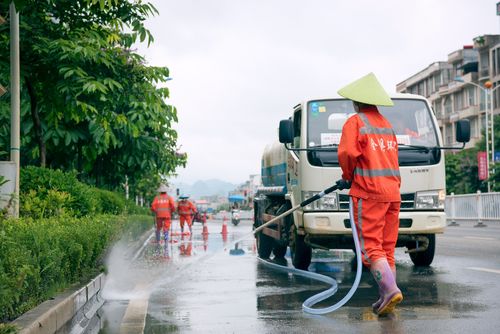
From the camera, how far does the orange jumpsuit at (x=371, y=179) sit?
7.50 metres

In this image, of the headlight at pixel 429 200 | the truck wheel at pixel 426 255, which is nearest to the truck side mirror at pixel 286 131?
the headlight at pixel 429 200

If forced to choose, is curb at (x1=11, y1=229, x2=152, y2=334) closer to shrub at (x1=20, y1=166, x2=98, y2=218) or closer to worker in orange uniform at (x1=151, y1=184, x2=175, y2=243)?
shrub at (x1=20, y1=166, x2=98, y2=218)

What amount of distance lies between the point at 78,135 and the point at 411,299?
11.0 meters

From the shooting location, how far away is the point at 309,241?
448 inches

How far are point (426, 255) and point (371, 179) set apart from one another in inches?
206

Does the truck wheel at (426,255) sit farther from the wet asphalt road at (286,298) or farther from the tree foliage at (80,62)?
the tree foliage at (80,62)

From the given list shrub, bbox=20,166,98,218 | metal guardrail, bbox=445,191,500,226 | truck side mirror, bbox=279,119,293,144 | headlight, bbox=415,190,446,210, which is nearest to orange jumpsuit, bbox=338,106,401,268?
truck side mirror, bbox=279,119,293,144

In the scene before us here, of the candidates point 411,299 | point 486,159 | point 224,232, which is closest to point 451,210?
point 224,232

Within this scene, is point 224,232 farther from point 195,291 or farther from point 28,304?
point 28,304

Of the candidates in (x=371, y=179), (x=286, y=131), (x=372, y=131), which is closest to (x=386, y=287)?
(x=371, y=179)

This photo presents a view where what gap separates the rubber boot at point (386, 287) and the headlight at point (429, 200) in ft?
12.8

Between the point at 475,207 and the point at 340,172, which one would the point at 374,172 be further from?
the point at 475,207

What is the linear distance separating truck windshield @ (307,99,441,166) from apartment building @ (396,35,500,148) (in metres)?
52.4

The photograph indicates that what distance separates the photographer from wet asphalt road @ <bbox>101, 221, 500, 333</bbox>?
686 centimetres
